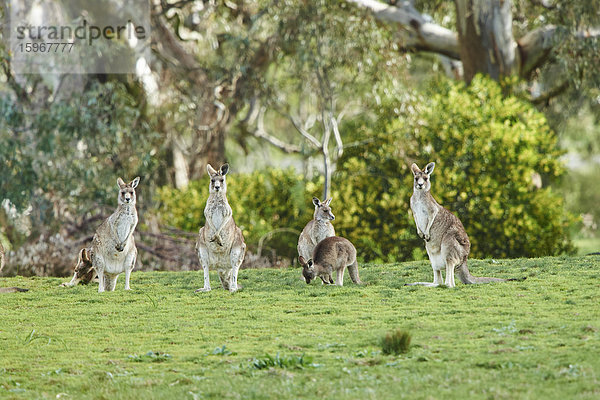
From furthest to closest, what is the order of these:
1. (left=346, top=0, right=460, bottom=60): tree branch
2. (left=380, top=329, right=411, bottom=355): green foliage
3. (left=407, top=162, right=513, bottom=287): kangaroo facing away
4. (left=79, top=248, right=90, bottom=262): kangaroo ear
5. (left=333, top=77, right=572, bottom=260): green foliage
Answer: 1. (left=346, top=0, right=460, bottom=60): tree branch
2. (left=333, top=77, right=572, bottom=260): green foliage
3. (left=79, top=248, right=90, bottom=262): kangaroo ear
4. (left=407, top=162, right=513, bottom=287): kangaroo facing away
5. (left=380, top=329, right=411, bottom=355): green foliage

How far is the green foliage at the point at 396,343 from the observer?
240 inches

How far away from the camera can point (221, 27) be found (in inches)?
857

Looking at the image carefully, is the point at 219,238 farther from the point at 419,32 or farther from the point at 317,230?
the point at 419,32

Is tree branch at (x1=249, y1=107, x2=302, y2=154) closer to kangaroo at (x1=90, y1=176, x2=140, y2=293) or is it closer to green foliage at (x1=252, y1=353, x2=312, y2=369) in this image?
kangaroo at (x1=90, y1=176, x2=140, y2=293)

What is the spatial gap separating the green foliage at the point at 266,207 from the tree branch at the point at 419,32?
530cm

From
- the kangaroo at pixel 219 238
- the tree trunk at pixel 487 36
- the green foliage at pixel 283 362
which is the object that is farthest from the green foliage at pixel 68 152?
the green foliage at pixel 283 362

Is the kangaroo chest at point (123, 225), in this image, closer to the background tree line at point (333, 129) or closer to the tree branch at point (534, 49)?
the background tree line at point (333, 129)

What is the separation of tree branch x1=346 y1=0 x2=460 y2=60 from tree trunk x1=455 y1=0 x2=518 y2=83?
1.36 metres

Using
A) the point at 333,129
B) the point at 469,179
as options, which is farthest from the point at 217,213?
the point at 333,129

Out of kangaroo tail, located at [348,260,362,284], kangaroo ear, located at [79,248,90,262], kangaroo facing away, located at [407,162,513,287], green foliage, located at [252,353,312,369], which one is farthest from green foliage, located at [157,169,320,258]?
green foliage, located at [252,353,312,369]

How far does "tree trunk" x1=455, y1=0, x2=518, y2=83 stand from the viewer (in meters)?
17.5

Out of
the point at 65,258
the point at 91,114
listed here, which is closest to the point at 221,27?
the point at 91,114

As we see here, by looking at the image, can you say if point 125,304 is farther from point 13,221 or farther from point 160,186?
point 160,186

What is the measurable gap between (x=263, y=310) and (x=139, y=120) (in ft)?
36.2
